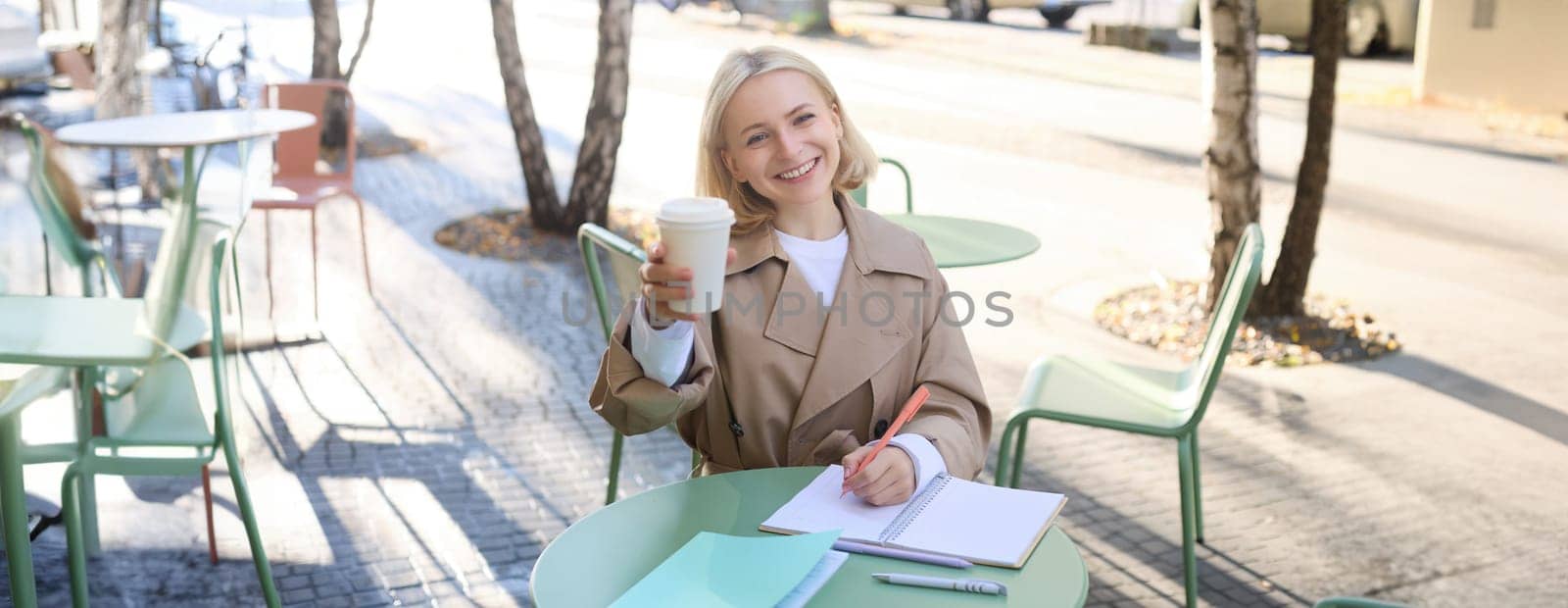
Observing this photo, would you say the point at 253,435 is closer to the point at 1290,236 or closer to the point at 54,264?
the point at 54,264

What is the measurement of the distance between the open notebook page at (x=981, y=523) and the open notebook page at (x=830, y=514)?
0.05 m

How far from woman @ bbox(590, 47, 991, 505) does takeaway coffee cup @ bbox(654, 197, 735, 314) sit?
1.22 feet

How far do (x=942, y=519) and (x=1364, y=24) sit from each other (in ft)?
59.2

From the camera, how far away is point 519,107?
862cm

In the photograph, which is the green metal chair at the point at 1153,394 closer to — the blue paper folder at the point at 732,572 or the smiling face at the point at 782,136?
the smiling face at the point at 782,136

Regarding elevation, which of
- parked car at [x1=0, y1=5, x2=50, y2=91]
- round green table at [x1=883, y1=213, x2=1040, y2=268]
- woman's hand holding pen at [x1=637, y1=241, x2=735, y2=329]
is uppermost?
parked car at [x1=0, y1=5, x2=50, y2=91]

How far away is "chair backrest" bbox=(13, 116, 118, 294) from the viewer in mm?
3367

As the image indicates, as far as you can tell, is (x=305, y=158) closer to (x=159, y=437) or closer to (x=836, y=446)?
(x=159, y=437)

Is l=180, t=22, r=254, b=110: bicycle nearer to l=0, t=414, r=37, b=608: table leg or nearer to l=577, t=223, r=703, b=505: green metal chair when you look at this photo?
l=577, t=223, r=703, b=505: green metal chair

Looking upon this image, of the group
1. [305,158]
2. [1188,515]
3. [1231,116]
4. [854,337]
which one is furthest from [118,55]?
[854,337]

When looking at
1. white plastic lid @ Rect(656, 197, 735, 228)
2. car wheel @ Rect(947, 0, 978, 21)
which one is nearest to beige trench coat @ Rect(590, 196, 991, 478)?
white plastic lid @ Rect(656, 197, 735, 228)

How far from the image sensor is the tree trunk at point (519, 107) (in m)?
8.62

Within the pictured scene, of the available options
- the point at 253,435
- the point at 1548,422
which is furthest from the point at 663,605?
the point at 1548,422

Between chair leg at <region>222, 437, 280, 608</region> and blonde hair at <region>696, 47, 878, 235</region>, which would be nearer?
blonde hair at <region>696, 47, 878, 235</region>
